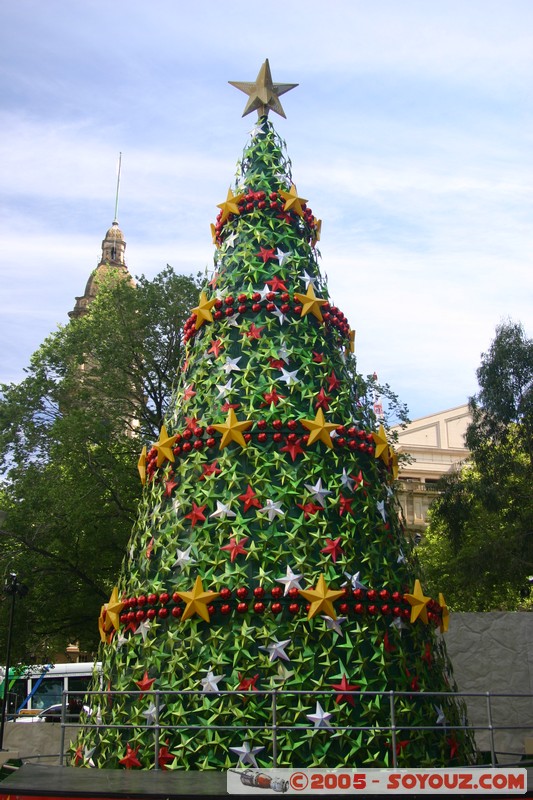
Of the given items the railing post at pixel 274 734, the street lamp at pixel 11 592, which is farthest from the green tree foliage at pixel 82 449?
the railing post at pixel 274 734

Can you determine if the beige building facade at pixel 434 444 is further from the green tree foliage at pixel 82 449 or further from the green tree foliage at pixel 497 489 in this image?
the green tree foliage at pixel 82 449

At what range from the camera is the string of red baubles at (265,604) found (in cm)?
744

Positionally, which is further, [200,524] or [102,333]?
[102,333]

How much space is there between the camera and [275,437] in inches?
326

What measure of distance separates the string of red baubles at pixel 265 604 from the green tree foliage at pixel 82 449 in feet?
33.3

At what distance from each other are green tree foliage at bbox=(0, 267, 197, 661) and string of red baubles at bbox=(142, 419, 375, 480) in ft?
31.6

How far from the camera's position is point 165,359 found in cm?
2095

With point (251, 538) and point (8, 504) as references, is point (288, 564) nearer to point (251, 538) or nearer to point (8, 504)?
point (251, 538)

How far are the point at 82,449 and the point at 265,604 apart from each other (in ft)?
41.3

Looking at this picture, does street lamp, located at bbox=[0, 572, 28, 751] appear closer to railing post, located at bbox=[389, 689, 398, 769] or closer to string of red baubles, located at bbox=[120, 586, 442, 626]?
string of red baubles, located at bbox=[120, 586, 442, 626]

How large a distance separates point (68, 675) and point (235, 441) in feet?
83.5

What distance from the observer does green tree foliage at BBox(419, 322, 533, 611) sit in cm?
2269

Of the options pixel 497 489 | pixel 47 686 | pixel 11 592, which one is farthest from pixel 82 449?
pixel 47 686

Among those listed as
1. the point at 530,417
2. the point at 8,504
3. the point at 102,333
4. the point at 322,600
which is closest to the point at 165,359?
the point at 102,333
